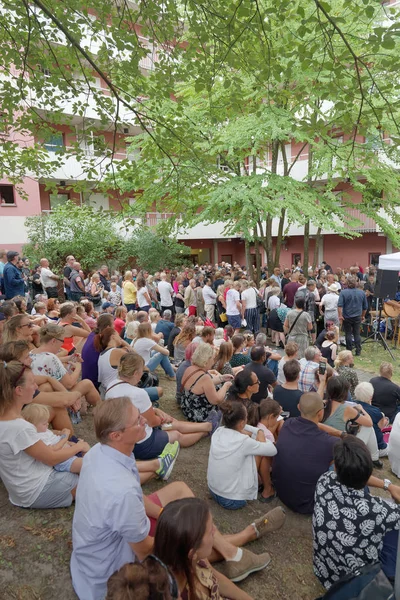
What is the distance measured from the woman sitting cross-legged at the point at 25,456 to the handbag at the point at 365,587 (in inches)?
81.4

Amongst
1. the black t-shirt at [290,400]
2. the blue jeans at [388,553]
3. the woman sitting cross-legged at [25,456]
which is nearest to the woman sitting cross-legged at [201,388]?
the black t-shirt at [290,400]

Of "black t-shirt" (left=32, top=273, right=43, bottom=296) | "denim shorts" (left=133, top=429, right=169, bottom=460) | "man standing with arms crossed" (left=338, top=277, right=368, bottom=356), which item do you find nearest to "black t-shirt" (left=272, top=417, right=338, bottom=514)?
"denim shorts" (left=133, top=429, right=169, bottom=460)

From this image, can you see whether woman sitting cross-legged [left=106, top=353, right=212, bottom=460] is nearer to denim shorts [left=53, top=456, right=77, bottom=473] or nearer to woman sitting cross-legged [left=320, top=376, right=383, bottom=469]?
denim shorts [left=53, top=456, right=77, bottom=473]

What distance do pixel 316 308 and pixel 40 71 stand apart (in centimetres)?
835

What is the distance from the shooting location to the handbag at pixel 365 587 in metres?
1.63

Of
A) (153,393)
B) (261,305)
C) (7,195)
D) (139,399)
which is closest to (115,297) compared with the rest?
(261,305)

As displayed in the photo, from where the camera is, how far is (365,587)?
66.9 inches

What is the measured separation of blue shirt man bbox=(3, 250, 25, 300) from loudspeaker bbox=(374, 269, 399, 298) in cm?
879

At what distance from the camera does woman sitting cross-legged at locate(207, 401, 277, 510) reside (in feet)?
10.7

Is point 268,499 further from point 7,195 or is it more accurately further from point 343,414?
point 7,195

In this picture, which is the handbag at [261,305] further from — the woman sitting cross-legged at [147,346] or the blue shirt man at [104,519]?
the blue shirt man at [104,519]

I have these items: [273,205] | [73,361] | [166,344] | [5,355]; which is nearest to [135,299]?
[166,344]

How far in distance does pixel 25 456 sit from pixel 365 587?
2.35 metres

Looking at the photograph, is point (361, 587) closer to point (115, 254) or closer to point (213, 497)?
point (213, 497)
